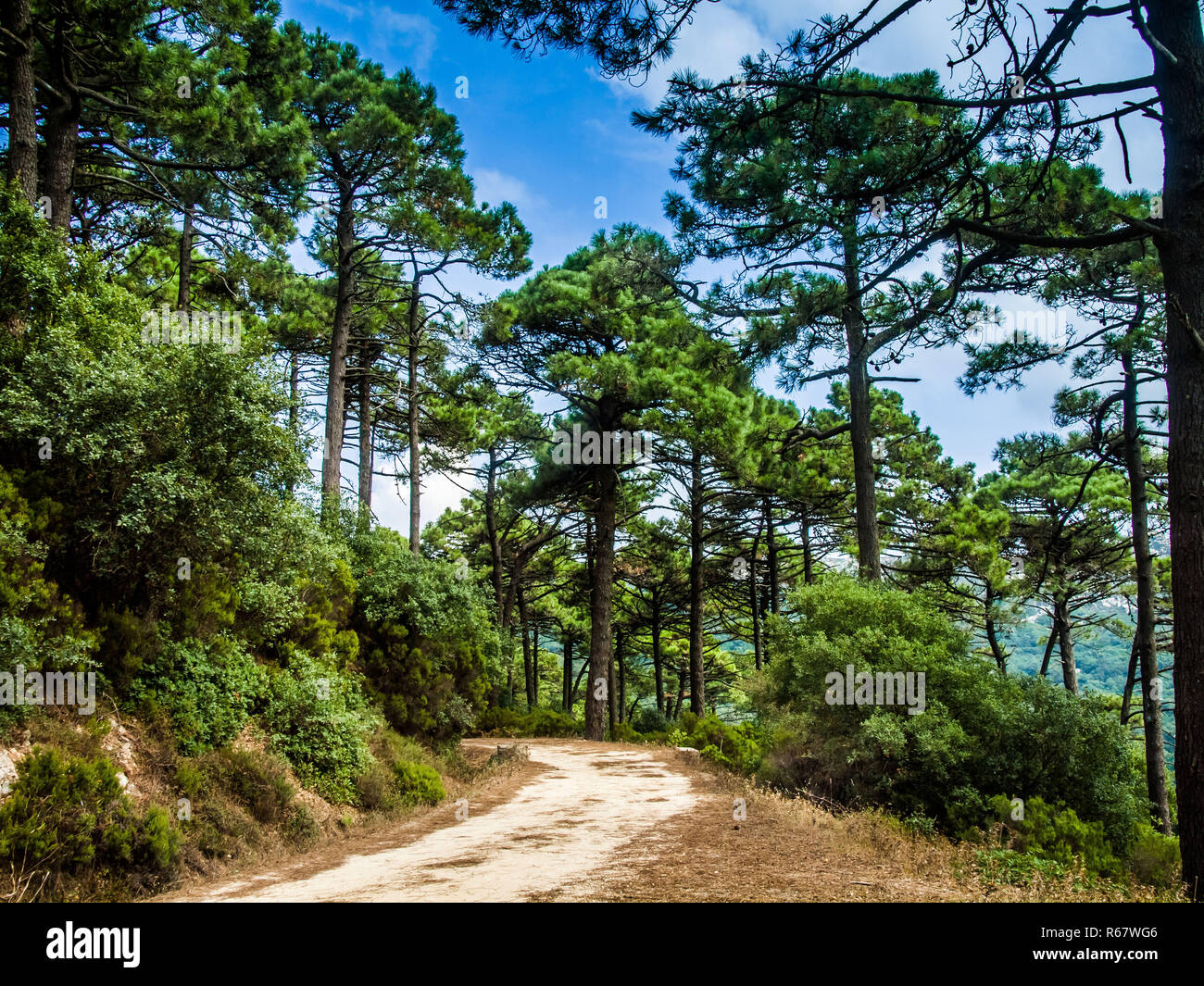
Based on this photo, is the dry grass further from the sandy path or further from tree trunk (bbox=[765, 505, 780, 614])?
tree trunk (bbox=[765, 505, 780, 614])

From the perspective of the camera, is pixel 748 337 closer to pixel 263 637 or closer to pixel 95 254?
pixel 263 637

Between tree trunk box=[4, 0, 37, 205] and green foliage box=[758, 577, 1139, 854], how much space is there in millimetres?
12618

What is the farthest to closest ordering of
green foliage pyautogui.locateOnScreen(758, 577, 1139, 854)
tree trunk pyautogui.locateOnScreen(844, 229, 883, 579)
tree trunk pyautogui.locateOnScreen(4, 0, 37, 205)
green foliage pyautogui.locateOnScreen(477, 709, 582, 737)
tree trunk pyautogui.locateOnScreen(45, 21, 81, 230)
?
green foliage pyautogui.locateOnScreen(477, 709, 582, 737)
tree trunk pyautogui.locateOnScreen(844, 229, 883, 579)
tree trunk pyautogui.locateOnScreen(45, 21, 81, 230)
tree trunk pyautogui.locateOnScreen(4, 0, 37, 205)
green foliage pyautogui.locateOnScreen(758, 577, 1139, 854)

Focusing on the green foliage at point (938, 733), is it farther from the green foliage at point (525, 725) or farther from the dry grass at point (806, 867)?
the green foliage at point (525, 725)

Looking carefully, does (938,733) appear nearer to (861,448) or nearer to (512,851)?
(512,851)

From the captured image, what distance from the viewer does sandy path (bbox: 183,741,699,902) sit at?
565 cm

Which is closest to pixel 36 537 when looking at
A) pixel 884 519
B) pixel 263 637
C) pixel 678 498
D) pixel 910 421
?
pixel 263 637

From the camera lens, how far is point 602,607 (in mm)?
21703

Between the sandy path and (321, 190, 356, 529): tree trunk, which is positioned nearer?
the sandy path

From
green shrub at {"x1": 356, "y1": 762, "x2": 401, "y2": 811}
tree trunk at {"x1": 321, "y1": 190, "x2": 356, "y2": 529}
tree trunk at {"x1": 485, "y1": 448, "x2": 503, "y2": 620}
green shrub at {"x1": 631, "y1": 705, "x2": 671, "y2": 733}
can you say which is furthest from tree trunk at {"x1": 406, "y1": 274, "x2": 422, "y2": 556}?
green shrub at {"x1": 631, "y1": 705, "x2": 671, "y2": 733}

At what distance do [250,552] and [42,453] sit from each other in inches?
87.2

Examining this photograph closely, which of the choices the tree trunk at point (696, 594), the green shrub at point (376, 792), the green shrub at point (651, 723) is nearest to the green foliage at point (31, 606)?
the green shrub at point (376, 792)

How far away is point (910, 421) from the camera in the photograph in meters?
26.6
